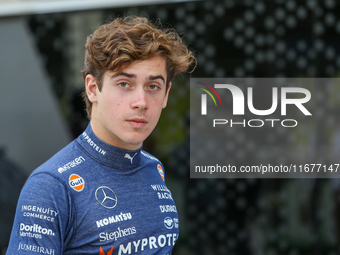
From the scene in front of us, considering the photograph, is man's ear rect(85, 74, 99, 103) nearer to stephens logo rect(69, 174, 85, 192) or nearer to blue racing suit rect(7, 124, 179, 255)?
blue racing suit rect(7, 124, 179, 255)

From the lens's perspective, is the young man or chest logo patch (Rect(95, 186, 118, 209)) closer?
the young man

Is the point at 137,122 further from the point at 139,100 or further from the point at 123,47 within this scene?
the point at 123,47

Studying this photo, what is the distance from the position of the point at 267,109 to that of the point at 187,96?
600 mm

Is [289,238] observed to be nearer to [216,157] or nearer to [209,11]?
[216,157]

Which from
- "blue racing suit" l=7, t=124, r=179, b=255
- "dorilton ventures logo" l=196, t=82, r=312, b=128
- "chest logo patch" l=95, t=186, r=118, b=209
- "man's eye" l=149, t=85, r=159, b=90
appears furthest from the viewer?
"dorilton ventures logo" l=196, t=82, r=312, b=128

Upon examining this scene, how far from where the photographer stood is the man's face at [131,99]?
50.3 inches

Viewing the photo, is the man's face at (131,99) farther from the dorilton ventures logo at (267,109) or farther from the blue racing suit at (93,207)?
the dorilton ventures logo at (267,109)

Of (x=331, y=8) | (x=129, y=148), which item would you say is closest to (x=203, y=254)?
(x=129, y=148)

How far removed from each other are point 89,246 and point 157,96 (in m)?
0.57

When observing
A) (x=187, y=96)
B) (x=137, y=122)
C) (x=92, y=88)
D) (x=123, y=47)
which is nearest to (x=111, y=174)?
(x=137, y=122)

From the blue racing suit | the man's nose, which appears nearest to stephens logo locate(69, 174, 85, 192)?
the blue racing suit

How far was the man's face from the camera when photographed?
4.19 feet

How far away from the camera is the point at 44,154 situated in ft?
9.28

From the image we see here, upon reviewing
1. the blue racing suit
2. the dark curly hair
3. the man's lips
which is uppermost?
the dark curly hair
